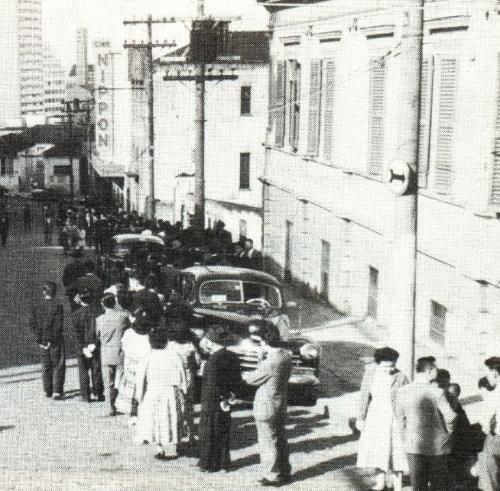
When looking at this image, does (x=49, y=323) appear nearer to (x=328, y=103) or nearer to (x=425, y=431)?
(x=425, y=431)

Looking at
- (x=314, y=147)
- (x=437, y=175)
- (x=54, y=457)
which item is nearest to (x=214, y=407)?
(x=54, y=457)

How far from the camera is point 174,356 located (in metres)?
11.6

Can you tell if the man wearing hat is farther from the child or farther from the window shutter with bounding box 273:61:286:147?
the window shutter with bounding box 273:61:286:147

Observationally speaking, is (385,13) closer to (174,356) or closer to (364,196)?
(364,196)

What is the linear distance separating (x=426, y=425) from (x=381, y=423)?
920 millimetres

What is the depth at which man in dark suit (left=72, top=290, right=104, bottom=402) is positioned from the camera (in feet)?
47.0

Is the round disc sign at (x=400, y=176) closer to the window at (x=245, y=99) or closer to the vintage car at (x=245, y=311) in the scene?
the vintage car at (x=245, y=311)

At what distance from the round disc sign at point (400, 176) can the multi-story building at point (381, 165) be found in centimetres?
46

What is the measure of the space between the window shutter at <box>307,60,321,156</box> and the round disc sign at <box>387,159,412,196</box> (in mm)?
13943

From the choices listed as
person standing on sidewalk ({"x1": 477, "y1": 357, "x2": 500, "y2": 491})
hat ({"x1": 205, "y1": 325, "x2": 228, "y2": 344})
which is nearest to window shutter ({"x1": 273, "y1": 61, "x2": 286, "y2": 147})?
hat ({"x1": 205, "y1": 325, "x2": 228, "y2": 344})

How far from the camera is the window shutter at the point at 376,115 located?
21.3 meters

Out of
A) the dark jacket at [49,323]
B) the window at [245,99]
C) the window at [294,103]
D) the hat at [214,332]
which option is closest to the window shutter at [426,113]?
the hat at [214,332]

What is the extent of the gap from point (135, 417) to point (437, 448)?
153 inches

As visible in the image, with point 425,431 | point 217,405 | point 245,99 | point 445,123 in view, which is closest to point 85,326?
point 217,405
